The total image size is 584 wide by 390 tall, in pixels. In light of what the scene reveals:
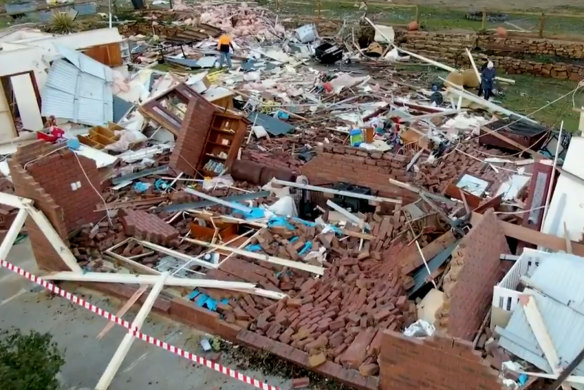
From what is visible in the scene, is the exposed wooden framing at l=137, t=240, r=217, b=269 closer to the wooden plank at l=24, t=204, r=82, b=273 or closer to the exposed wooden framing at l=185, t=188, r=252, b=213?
the wooden plank at l=24, t=204, r=82, b=273

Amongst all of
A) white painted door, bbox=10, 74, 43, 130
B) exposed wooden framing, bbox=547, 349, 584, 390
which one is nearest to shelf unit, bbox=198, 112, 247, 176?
white painted door, bbox=10, 74, 43, 130

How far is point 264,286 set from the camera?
8203 millimetres

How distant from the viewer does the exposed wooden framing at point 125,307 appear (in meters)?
7.68

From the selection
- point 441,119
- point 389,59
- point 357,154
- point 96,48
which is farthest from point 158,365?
point 389,59

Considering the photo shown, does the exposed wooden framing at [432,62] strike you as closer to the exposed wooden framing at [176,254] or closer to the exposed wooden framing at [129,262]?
the exposed wooden framing at [176,254]

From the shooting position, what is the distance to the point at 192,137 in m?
11.5

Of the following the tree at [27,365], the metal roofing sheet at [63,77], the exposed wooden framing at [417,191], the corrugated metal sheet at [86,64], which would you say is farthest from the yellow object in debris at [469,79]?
the tree at [27,365]

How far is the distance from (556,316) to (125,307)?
17.9 feet

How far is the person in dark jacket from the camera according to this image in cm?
1619

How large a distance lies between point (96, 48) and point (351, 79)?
7.50m

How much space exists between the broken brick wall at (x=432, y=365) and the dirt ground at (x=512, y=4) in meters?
25.3

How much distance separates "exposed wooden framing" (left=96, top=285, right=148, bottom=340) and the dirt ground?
992 inches

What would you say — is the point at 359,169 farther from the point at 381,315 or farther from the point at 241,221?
the point at 381,315

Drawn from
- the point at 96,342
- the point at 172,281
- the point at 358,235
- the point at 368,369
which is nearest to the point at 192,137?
the point at 172,281
